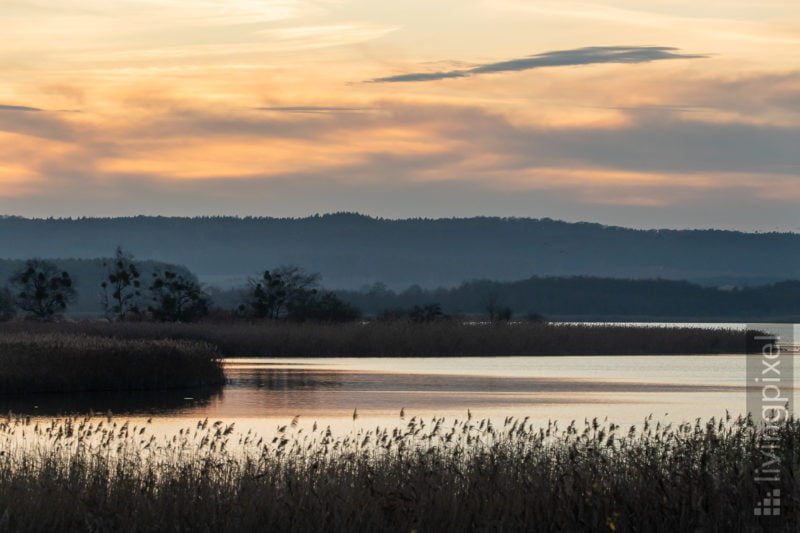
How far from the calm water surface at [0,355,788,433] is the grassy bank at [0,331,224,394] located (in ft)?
3.99

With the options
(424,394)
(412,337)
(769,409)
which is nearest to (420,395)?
(424,394)

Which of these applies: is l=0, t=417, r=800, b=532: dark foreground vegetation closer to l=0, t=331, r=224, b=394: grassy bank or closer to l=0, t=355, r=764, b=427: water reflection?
l=0, t=355, r=764, b=427: water reflection

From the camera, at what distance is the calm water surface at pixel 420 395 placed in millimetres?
28234

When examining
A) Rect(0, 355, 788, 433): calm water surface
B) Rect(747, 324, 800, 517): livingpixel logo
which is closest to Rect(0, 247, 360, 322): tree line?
Rect(0, 355, 788, 433): calm water surface

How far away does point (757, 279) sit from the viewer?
19825 cm

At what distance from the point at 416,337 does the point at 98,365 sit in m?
26.0

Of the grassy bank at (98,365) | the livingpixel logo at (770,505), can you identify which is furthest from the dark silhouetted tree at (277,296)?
the livingpixel logo at (770,505)

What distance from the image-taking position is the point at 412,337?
59.2 meters

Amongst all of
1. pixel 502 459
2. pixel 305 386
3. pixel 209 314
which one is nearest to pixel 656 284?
pixel 209 314

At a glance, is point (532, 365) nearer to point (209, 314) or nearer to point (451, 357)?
point (451, 357)

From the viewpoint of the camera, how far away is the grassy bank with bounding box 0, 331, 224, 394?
3400 centimetres

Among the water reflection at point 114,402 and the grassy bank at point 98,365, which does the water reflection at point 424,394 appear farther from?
the grassy bank at point 98,365

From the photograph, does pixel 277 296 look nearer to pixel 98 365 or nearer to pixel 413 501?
pixel 98 365

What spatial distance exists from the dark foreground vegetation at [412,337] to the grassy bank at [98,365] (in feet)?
49.6
